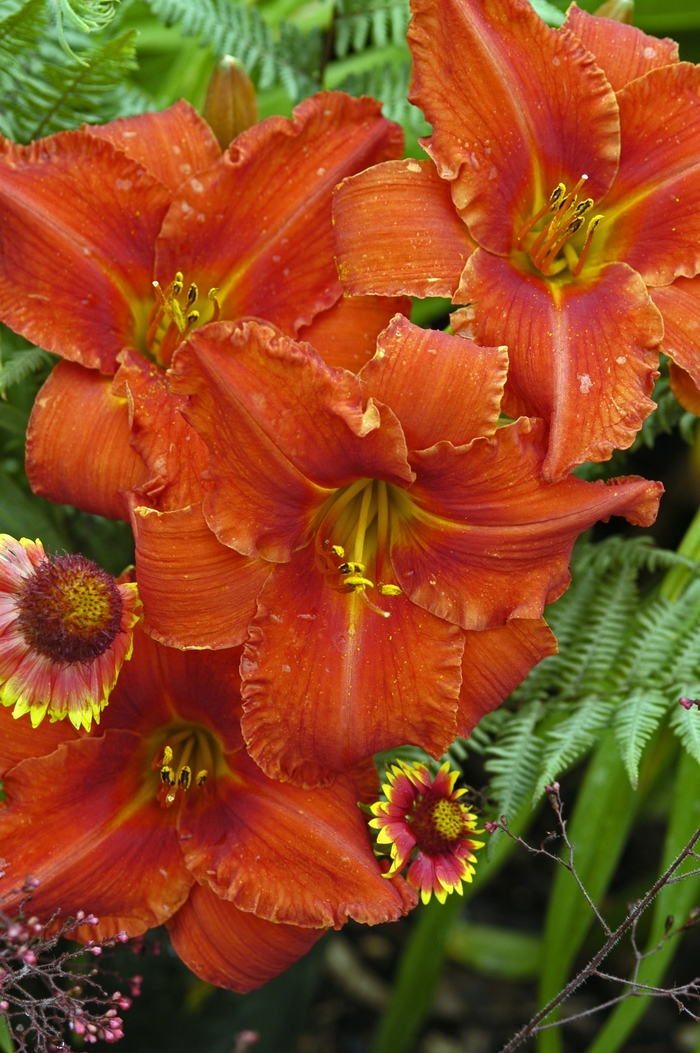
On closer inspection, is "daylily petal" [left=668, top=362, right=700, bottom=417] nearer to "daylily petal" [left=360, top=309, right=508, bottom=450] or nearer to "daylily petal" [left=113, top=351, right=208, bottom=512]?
"daylily petal" [left=360, top=309, right=508, bottom=450]

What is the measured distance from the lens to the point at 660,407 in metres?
1.06

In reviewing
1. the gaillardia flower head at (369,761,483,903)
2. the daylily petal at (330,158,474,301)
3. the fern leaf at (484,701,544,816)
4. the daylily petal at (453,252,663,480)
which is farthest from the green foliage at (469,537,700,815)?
the daylily petal at (330,158,474,301)

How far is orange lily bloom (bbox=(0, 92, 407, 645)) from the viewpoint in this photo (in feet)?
2.90

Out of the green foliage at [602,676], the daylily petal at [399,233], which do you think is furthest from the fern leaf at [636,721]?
the daylily petal at [399,233]

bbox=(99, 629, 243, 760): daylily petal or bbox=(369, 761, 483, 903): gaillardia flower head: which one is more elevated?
bbox=(99, 629, 243, 760): daylily petal

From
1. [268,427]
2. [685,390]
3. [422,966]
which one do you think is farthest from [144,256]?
[422,966]

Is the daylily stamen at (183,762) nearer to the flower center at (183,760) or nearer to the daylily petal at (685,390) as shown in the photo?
the flower center at (183,760)

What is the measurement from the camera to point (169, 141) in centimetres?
97

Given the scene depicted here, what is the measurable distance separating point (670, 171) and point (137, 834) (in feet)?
2.57

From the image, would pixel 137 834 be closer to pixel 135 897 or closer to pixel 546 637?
pixel 135 897

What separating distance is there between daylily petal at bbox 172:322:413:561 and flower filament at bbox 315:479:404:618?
7 centimetres

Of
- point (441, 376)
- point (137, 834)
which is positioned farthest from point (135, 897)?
point (441, 376)

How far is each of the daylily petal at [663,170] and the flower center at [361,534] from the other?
31 centimetres

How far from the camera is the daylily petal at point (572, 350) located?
760 mm
